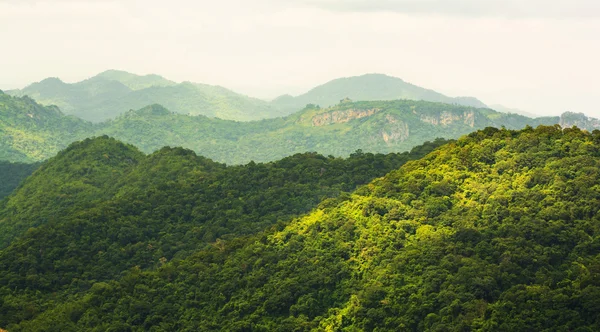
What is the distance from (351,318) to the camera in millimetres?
47188

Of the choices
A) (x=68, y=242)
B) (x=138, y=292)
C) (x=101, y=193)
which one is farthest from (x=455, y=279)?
(x=101, y=193)

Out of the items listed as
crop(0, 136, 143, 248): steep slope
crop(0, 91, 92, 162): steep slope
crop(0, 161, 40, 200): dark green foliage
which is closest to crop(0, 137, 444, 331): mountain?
crop(0, 136, 143, 248): steep slope

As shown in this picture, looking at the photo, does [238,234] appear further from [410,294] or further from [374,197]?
[410,294]

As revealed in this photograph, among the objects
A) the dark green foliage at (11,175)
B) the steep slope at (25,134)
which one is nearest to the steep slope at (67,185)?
the dark green foliage at (11,175)

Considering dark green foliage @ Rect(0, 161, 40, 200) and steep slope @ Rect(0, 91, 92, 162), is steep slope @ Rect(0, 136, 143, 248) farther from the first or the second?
steep slope @ Rect(0, 91, 92, 162)

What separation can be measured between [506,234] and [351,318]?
1078 centimetres

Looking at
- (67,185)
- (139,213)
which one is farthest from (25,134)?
(139,213)

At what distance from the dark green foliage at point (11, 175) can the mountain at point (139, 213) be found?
26070 mm

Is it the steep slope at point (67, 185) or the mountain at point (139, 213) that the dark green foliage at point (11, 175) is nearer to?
the steep slope at point (67, 185)

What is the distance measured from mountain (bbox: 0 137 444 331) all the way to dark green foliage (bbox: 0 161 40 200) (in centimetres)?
2607

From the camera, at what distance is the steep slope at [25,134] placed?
6752 inches

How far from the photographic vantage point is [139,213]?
69.4 metres

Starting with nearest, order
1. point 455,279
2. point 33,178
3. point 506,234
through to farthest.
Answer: point 455,279 → point 506,234 → point 33,178

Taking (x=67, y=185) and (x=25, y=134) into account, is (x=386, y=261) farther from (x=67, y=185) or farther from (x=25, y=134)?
(x=25, y=134)
